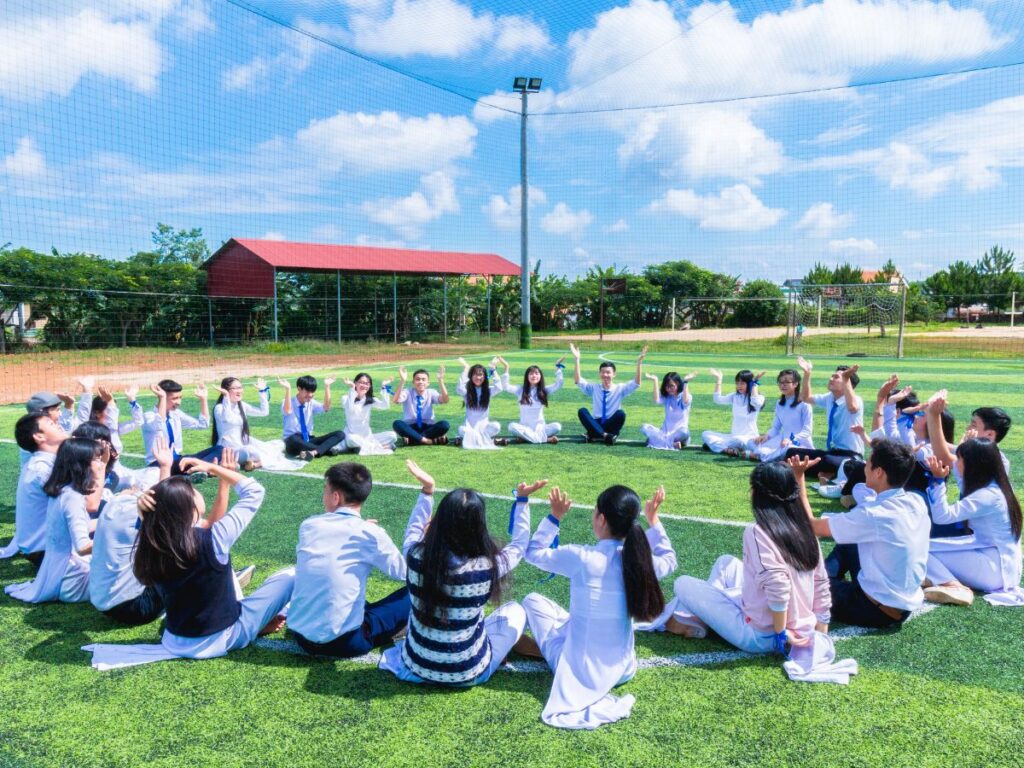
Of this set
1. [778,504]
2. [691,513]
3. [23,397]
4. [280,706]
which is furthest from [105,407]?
[23,397]

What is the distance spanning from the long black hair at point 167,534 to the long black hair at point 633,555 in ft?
6.98

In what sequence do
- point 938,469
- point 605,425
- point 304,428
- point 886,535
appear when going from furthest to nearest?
point 605,425, point 304,428, point 938,469, point 886,535

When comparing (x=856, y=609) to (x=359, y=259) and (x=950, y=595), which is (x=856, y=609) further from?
(x=359, y=259)

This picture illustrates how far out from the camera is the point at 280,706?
3719mm

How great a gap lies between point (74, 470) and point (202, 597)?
1.46m

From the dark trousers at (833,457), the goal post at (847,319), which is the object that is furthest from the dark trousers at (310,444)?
A: the goal post at (847,319)

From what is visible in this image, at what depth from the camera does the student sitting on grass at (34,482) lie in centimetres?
533

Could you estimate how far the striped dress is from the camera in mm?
3701

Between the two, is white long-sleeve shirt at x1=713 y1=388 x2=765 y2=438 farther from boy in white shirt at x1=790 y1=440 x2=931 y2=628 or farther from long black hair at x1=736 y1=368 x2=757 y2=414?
boy in white shirt at x1=790 y1=440 x2=931 y2=628

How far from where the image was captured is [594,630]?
3721mm

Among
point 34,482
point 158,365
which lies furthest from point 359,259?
point 34,482

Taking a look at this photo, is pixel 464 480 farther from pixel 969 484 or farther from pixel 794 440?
pixel 969 484

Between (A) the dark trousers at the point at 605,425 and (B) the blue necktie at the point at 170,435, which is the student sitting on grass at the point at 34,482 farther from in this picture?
(A) the dark trousers at the point at 605,425

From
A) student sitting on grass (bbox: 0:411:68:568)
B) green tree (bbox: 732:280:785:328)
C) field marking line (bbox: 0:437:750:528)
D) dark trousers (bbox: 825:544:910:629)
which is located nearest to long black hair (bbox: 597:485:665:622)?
dark trousers (bbox: 825:544:910:629)
